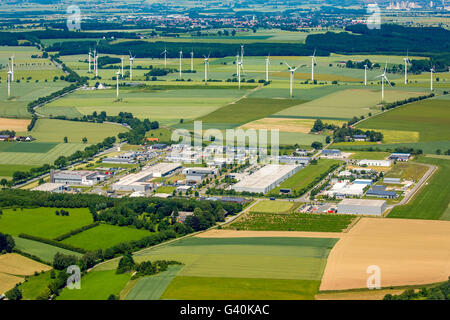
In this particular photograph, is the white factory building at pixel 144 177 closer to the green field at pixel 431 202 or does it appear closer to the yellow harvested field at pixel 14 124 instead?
the green field at pixel 431 202

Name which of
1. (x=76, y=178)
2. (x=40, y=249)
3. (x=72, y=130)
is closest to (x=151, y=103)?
(x=72, y=130)

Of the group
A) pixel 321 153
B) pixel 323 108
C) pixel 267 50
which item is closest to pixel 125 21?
pixel 267 50

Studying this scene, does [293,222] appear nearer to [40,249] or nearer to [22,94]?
[40,249]

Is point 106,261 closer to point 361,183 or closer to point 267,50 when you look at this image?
point 361,183

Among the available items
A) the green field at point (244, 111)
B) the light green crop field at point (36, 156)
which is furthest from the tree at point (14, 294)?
the green field at point (244, 111)

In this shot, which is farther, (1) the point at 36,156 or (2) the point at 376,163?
(1) the point at 36,156
